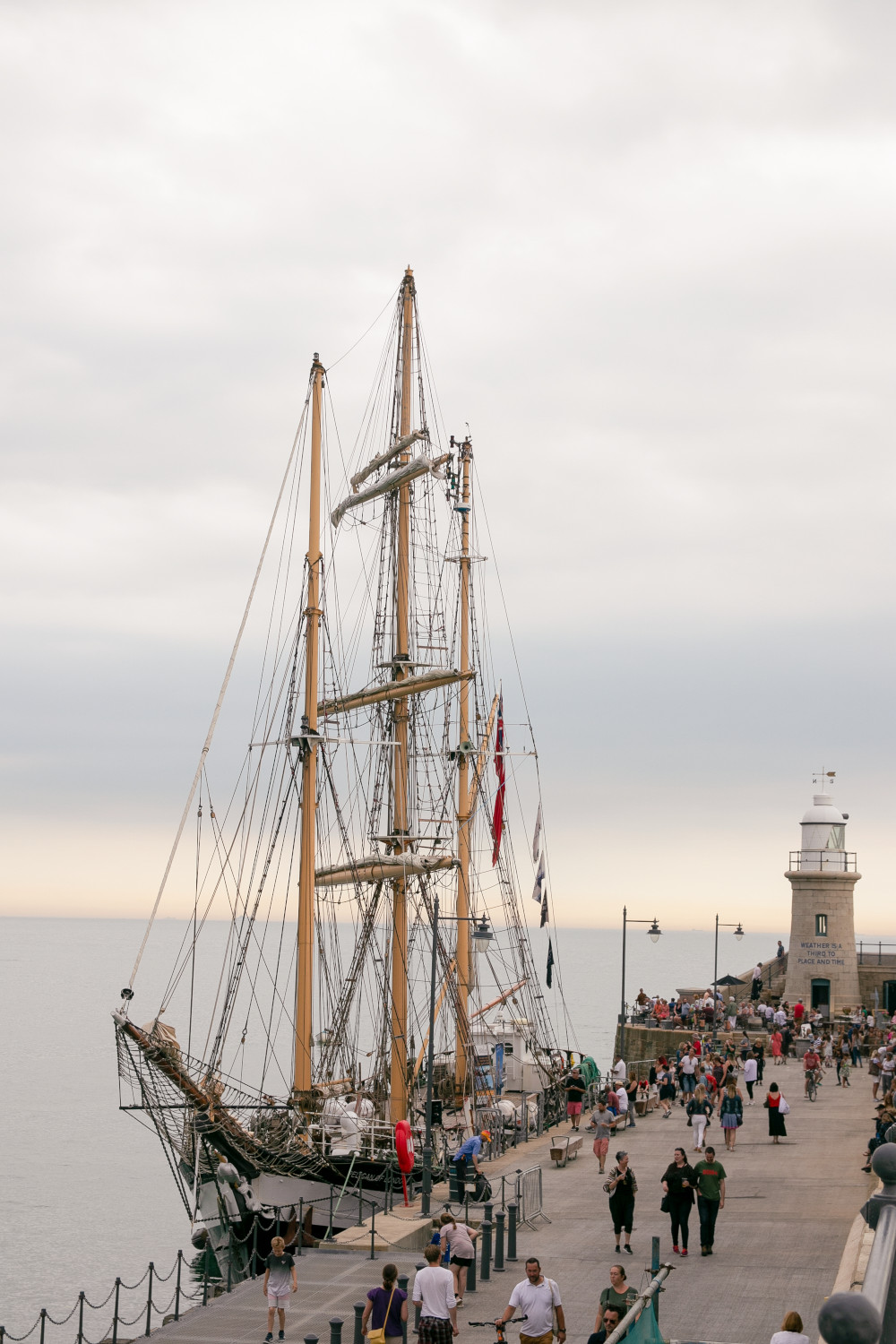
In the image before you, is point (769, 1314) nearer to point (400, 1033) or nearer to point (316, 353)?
point (400, 1033)

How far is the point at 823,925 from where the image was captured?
194 feet

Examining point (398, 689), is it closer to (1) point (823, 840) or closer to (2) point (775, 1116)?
(2) point (775, 1116)

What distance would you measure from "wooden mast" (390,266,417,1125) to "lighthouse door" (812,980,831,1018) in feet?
75.6

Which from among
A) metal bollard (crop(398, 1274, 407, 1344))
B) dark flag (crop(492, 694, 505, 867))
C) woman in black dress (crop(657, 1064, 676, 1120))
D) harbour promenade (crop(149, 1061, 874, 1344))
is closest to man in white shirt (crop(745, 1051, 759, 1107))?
woman in black dress (crop(657, 1064, 676, 1120))

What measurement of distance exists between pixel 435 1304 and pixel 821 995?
47.6 metres

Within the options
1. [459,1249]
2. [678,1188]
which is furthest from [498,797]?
[459,1249]

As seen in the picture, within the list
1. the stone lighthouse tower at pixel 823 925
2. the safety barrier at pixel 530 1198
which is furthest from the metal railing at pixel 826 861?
the safety barrier at pixel 530 1198

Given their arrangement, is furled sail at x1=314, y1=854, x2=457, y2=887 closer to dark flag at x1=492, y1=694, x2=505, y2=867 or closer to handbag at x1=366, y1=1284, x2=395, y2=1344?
dark flag at x1=492, y1=694, x2=505, y2=867

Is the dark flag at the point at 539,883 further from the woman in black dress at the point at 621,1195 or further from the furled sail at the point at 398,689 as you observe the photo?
the woman in black dress at the point at 621,1195

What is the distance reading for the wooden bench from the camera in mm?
30516

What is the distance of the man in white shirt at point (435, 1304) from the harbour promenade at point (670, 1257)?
11.4 ft

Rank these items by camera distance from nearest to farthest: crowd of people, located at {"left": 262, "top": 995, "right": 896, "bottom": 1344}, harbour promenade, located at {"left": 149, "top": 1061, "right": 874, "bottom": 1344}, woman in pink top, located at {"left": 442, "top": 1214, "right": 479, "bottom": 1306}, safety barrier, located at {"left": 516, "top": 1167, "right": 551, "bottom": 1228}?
crowd of people, located at {"left": 262, "top": 995, "right": 896, "bottom": 1344}
harbour promenade, located at {"left": 149, "top": 1061, "right": 874, "bottom": 1344}
woman in pink top, located at {"left": 442, "top": 1214, "right": 479, "bottom": 1306}
safety barrier, located at {"left": 516, "top": 1167, "right": 551, "bottom": 1228}

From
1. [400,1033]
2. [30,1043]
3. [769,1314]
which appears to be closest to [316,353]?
[400,1033]

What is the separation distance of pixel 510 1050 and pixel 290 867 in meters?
14.3
